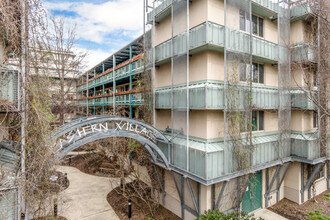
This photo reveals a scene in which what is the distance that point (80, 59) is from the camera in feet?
61.2

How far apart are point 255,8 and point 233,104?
5875 mm

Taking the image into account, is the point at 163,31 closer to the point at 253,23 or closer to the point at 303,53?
the point at 253,23

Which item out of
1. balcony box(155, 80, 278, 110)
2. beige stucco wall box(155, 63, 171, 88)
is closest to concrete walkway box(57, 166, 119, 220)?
balcony box(155, 80, 278, 110)

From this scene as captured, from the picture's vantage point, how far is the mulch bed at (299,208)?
10.6 meters

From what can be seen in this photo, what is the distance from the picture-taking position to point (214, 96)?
8430mm

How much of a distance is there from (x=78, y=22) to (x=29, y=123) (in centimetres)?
1595

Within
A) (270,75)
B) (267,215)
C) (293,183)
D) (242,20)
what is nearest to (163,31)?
(242,20)

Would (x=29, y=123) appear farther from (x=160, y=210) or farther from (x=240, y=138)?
(x=160, y=210)

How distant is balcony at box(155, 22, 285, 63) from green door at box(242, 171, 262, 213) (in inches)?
272

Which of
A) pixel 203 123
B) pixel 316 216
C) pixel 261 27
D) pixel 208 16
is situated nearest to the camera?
pixel 208 16

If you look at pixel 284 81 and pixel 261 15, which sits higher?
pixel 261 15

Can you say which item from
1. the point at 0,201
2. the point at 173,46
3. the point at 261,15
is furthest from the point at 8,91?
the point at 261,15

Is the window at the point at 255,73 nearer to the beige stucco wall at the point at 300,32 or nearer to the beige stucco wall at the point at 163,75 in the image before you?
the beige stucco wall at the point at 300,32

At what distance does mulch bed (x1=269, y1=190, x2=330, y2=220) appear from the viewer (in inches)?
415
